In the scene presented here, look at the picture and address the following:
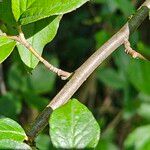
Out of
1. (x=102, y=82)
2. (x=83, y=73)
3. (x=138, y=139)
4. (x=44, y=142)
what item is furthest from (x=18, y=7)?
(x=102, y=82)

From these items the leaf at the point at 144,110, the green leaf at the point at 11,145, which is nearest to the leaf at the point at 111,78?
the leaf at the point at 144,110

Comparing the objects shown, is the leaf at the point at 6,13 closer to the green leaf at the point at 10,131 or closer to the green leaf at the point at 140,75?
the green leaf at the point at 10,131

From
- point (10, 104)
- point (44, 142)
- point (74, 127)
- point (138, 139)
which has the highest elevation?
point (74, 127)

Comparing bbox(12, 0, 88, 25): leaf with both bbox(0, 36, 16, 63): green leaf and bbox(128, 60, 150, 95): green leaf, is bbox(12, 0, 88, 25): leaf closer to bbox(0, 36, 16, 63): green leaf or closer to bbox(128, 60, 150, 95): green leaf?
bbox(0, 36, 16, 63): green leaf

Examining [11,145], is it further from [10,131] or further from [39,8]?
[39,8]

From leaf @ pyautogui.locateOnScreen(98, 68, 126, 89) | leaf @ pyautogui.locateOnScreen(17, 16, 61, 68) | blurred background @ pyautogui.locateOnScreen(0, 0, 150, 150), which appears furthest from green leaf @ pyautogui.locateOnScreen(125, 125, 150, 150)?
leaf @ pyautogui.locateOnScreen(17, 16, 61, 68)

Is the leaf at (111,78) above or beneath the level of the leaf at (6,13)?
beneath
